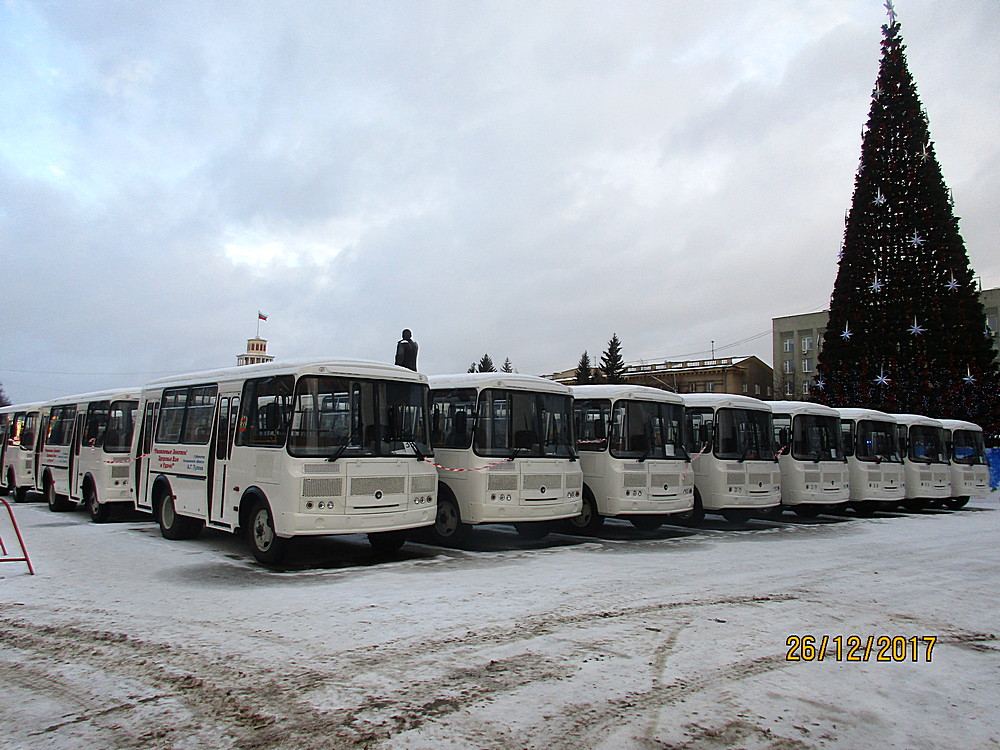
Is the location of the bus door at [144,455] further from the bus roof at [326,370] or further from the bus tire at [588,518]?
the bus tire at [588,518]

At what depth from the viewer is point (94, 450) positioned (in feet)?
52.3

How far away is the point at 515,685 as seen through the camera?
5.31m

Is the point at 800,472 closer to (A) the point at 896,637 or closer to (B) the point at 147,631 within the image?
(A) the point at 896,637

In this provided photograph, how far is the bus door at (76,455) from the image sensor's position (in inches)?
655

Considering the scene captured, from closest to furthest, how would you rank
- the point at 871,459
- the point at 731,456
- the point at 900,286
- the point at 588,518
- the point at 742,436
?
the point at 588,518 < the point at 731,456 < the point at 742,436 < the point at 871,459 < the point at 900,286

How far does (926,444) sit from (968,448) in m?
3.38

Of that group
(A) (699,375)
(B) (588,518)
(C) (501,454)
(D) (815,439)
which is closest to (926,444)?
(D) (815,439)

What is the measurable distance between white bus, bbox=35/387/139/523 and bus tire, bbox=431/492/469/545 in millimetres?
7018

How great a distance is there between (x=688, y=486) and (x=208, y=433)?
28.2 ft

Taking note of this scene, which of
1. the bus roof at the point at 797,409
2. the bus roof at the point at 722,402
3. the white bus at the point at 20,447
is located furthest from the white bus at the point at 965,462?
the white bus at the point at 20,447

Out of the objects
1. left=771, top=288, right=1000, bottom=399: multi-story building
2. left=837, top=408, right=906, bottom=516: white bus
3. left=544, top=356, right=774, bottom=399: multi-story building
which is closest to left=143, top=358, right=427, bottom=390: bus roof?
left=837, top=408, right=906, bottom=516: white bus

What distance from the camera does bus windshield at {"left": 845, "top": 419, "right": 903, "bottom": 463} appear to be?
2006 cm

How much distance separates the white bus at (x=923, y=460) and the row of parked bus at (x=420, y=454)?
1.62 m

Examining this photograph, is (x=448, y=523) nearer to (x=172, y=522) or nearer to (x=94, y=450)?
(x=172, y=522)
